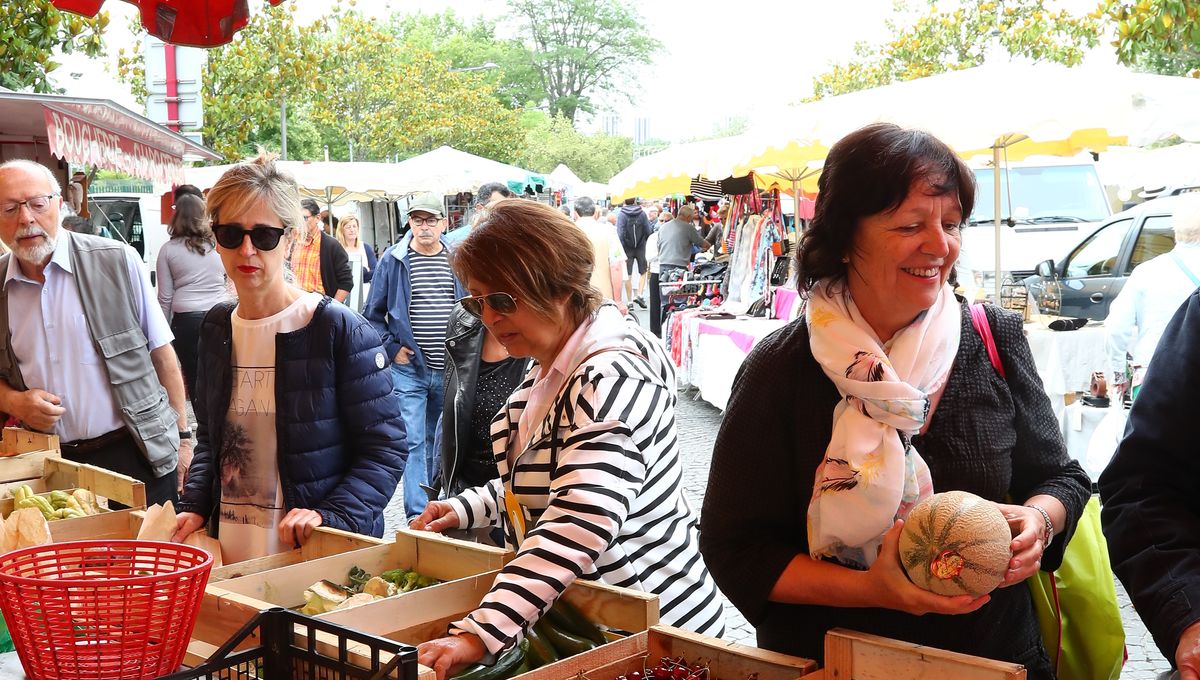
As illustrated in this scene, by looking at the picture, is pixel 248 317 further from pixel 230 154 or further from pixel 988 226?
pixel 230 154

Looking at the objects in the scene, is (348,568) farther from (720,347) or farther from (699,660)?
(720,347)

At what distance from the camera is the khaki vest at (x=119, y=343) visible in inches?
177

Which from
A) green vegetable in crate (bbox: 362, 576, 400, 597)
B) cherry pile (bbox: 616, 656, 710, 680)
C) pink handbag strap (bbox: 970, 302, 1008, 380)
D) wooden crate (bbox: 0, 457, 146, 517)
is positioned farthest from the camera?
wooden crate (bbox: 0, 457, 146, 517)

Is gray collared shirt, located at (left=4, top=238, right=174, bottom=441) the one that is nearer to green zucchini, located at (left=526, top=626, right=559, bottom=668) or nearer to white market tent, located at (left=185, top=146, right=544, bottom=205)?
green zucchini, located at (left=526, top=626, right=559, bottom=668)

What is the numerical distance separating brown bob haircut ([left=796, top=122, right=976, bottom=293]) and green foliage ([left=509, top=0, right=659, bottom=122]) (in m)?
86.0

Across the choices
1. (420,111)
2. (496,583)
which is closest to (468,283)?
(496,583)

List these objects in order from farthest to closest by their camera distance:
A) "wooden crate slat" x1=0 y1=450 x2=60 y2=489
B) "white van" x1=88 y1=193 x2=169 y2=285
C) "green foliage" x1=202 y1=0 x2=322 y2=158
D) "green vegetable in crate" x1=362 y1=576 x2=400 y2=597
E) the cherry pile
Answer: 1. "green foliage" x1=202 y1=0 x2=322 y2=158
2. "white van" x1=88 y1=193 x2=169 y2=285
3. "wooden crate slat" x1=0 y1=450 x2=60 y2=489
4. "green vegetable in crate" x1=362 y1=576 x2=400 y2=597
5. the cherry pile

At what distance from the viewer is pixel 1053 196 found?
516 inches

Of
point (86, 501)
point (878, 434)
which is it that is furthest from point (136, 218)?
point (878, 434)

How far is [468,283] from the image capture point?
105 inches

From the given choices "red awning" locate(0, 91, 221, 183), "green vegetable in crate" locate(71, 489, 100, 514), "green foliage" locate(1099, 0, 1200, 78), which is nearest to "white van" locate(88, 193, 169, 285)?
"red awning" locate(0, 91, 221, 183)

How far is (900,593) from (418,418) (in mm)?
5467

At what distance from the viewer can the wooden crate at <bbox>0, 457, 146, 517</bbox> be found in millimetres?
3812

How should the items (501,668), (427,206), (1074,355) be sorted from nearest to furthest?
(501,668) → (427,206) → (1074,355)
